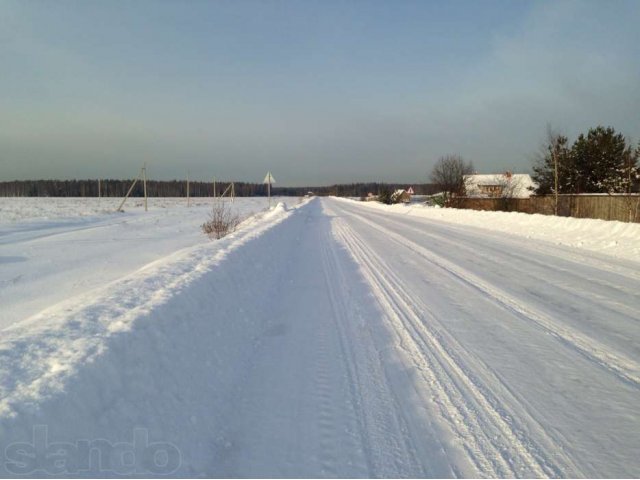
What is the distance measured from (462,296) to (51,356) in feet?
20.7

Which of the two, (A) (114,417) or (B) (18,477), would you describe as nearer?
(B) (18,477)

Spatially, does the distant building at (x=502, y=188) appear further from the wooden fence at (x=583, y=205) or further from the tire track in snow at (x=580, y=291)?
the tire track in snow at (x=580, y=291)

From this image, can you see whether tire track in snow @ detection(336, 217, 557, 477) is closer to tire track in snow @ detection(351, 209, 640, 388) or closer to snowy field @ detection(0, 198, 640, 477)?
snowy field @ detection(0, 198, 640, 477)

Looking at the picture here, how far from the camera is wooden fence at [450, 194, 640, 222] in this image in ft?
66.0

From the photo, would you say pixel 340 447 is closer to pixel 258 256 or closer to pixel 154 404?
pixel 154 404

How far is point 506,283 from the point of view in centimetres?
805

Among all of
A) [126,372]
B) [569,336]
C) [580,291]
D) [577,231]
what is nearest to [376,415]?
[126,372]

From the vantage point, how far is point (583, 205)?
79.0 feet

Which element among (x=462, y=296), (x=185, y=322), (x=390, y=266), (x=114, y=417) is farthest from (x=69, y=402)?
(x=390, y=266)

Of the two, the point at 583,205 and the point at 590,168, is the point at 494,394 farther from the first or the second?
the point at 590,168

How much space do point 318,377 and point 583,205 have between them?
2616cm

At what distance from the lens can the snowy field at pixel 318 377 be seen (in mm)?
2803

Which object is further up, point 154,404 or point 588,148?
point 588,148

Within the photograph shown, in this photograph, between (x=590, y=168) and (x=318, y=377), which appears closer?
(x=318, y=377)
